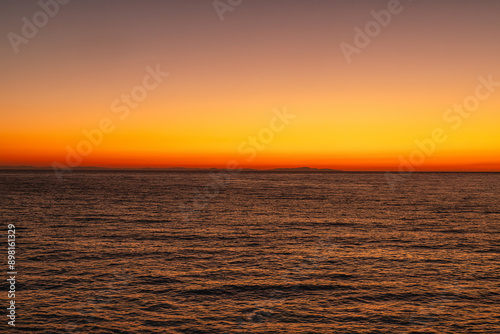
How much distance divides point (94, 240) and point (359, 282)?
27.8 meters

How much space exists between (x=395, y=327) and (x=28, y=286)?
73.9 ft

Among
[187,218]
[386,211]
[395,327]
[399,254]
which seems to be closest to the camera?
[395,327]

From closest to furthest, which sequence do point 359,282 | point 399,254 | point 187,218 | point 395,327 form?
1. point 395,327
2. point 359,282
3. point 399,254
4. point 187,218

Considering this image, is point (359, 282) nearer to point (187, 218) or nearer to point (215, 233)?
point (215, 233)

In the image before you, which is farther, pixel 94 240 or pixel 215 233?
pixel 215 233

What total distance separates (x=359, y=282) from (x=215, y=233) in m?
22.8

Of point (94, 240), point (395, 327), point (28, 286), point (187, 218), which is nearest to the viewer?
point (395, 327)

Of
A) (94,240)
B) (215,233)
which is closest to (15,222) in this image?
(94,240)

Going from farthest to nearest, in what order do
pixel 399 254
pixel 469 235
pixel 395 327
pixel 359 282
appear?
pixel 469 235 → pixel 399 254 → pixel 359 282 → pixel 395 327

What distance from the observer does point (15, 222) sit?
52312 millimetres

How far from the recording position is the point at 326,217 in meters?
60.9

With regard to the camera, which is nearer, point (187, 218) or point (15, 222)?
point (15, 222)

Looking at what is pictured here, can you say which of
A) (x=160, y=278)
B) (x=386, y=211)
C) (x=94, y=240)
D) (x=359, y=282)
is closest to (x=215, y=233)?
(x=94, y=240)

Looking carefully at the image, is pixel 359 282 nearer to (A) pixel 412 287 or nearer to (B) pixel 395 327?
(A) pixel 412 287
